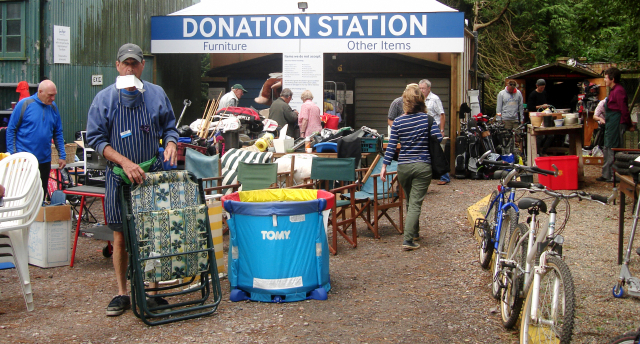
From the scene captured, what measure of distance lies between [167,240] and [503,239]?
2.48 m

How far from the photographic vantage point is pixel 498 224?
192 inches

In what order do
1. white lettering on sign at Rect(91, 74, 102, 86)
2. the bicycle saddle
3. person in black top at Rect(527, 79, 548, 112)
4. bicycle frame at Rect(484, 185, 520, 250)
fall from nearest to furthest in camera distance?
the bicycle saddle
bicycle frame at Rect(484, 185, 520, 250)
white lettering on sign at Rect(91, 74, 102, 86)
person in black top at Rect(527, 79, 548, 112)

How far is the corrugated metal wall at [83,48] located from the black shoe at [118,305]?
8.26 m

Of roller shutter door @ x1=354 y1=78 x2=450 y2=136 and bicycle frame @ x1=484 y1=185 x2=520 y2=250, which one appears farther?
roller shutter door @ x1=354 y1=78 x2=450 y2=136

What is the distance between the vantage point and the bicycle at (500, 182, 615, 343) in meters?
3.14

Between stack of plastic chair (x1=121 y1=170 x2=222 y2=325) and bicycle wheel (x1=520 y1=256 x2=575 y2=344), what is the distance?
6.97ft

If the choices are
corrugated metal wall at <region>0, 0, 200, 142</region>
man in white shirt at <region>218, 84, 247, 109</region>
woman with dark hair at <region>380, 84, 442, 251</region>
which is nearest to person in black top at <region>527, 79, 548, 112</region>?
man in white shirt at <region>218, 84, 247, 109</region>

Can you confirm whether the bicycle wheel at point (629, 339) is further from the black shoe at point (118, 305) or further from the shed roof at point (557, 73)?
the shed roof at point (557, 73)

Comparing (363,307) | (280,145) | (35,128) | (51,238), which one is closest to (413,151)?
(363,307)

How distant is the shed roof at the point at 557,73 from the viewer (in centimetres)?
1664

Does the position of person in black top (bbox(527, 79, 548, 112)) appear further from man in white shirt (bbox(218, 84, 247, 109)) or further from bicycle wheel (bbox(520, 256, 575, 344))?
bicycle wheel (bbox(520, 256, 575, 344))

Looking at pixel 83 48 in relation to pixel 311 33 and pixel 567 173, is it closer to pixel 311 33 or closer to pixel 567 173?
pixel 311 33

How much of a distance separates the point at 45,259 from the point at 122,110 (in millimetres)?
2237

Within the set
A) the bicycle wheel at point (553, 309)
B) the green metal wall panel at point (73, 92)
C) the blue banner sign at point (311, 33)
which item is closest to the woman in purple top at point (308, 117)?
the blue banner sign at point (311, 33)
